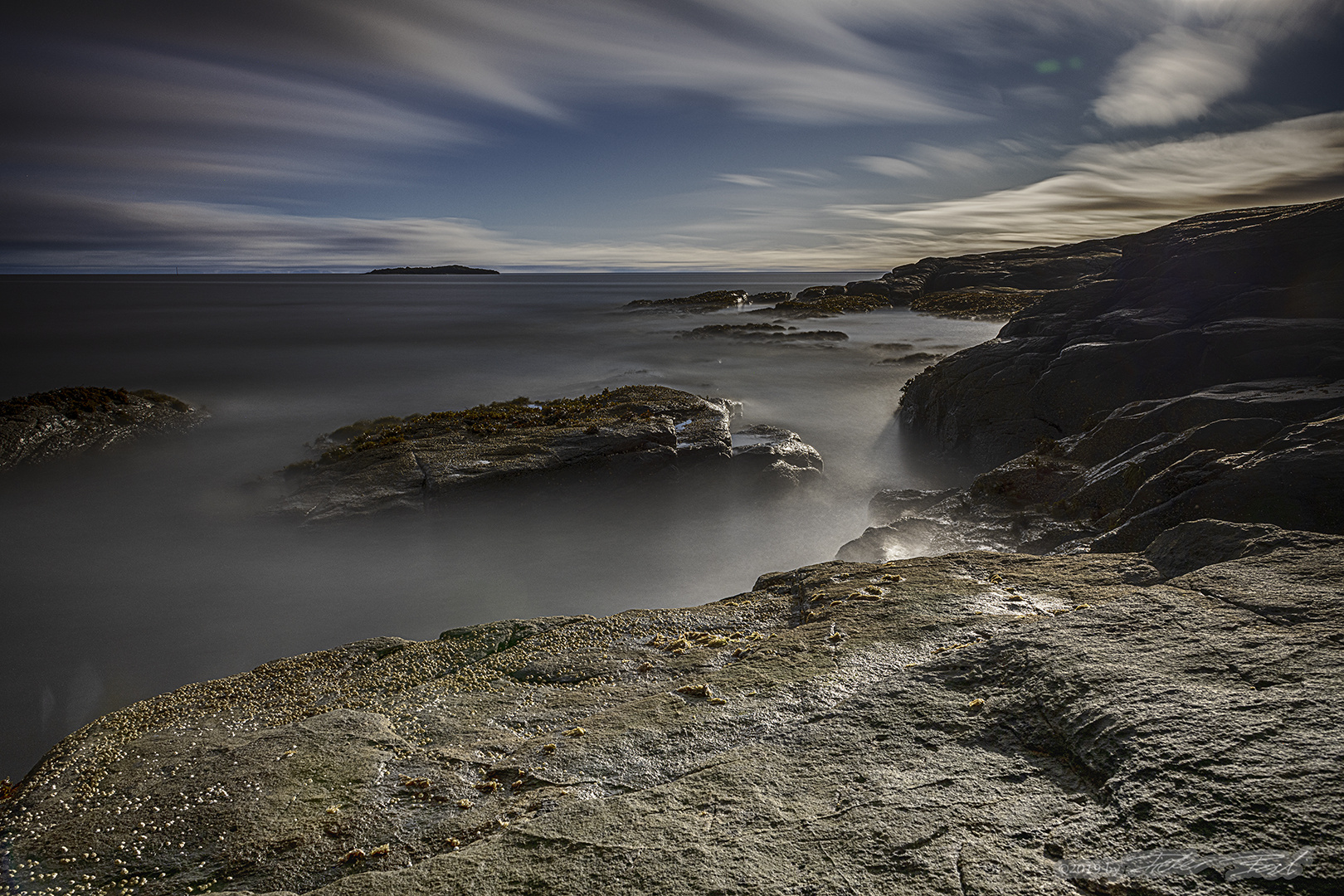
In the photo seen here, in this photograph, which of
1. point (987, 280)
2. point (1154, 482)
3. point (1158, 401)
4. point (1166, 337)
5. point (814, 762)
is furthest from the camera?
point (987, 280)

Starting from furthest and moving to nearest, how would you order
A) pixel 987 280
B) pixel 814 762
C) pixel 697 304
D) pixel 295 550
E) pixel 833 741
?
pixel 697 304 < pixel 987 280 < pixel 295 550 < pixel 833 741 < pixel 814 762

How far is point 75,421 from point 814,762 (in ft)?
63.5

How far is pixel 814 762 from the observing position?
111 inches

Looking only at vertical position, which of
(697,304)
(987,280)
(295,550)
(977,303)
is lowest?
(295,550)

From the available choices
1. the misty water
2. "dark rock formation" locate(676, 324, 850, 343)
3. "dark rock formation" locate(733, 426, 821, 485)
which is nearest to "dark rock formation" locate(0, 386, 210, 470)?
the misty water

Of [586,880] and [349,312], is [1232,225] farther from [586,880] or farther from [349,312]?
[349,312]

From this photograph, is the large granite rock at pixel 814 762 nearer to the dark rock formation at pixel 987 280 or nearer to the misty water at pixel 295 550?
the misty water at pixel 295 550

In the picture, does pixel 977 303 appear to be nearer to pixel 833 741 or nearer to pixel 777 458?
pixel 777 458

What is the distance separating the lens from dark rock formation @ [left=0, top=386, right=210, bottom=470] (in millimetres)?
14117

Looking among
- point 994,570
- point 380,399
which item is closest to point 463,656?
point 994,570

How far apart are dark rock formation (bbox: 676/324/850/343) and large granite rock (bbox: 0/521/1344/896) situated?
3367 cm

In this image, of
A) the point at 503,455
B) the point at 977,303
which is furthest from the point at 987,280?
the point at 503,455

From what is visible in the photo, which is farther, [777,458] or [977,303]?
[977,303]

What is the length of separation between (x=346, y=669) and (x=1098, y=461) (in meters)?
9.51
